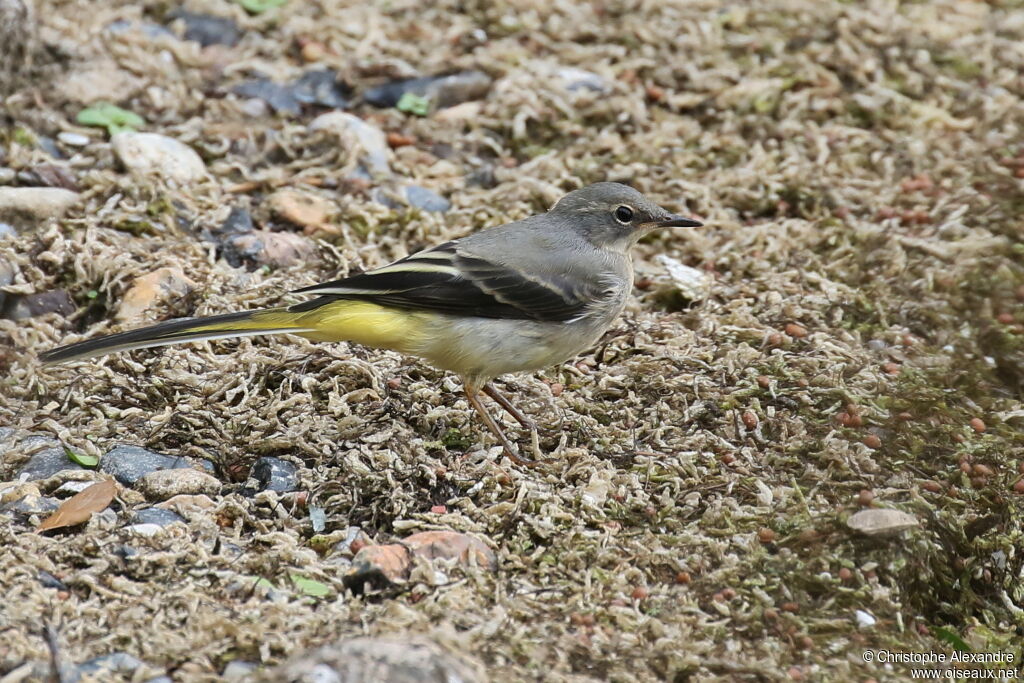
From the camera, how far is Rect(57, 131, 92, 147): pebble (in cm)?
745

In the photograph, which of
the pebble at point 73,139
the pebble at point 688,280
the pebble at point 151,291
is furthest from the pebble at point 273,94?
the pebble at point 688,280

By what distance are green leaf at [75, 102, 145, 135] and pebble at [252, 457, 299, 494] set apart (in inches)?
131

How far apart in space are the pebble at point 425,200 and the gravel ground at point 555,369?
0.09 metres

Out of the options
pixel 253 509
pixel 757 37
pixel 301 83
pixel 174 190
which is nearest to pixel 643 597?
pixel 253 509

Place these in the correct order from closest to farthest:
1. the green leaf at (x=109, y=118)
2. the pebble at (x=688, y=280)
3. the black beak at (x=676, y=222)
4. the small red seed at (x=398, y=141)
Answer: the black beak at (x=676, y=222) < the pebble at (x=688, y=280) < the green leaf at (x=109, y=118) < the small red seed at (x=398, y=141)

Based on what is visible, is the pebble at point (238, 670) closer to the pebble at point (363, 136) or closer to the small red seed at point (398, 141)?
the pebble at point (363, 136)

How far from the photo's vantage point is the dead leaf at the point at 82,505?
15.4 feet

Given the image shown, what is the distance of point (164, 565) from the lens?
4.47 m

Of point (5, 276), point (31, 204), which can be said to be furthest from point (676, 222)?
point (31, 204)

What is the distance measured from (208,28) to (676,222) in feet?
15.2

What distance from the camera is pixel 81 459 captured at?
516 centimetres

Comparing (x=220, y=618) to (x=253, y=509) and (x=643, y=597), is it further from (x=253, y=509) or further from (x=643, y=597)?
(x=643, y=597)

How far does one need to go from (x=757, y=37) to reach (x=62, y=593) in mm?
6978

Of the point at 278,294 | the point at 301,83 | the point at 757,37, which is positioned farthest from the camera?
the point at 757,37
